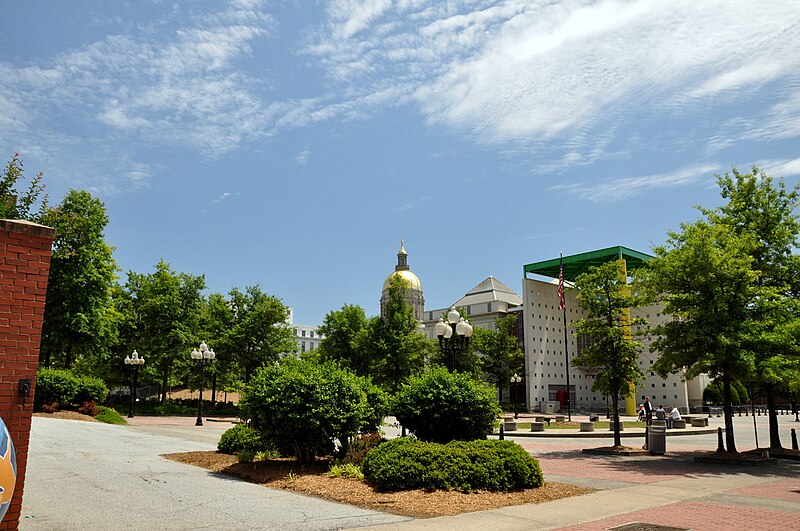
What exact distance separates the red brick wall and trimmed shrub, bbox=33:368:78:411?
93.0 feet

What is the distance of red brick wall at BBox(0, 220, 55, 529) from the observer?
6.20m

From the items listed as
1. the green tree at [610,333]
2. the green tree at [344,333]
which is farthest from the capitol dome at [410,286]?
the green tree at [610,333]

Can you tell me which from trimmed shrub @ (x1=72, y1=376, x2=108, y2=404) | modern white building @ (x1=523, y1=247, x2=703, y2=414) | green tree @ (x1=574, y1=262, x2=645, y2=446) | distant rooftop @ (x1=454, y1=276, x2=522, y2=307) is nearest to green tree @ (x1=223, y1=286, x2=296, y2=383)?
trimmed shrub @ (x1=72, y1=376, x2=108, y2=404)

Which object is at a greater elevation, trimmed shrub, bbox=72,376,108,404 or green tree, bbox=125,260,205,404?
green tree, bbox=125,260,205,404

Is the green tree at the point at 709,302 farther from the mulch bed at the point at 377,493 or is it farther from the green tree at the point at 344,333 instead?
the green tree at the point at 344,333

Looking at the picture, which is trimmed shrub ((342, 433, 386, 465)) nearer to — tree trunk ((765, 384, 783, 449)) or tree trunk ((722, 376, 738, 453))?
tree trunk ((722, 376, 738, 453))

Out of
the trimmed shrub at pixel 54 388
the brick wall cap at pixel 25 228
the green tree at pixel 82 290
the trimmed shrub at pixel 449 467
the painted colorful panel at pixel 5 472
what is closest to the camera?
the painted colorful panel at pixel 5 472

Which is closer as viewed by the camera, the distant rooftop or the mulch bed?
the mulch bed

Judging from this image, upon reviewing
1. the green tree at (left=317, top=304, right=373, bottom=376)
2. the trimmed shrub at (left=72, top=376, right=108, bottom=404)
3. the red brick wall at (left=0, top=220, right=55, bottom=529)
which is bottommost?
the trimmed shrub at (left=72, top=376, right=108, bottom=404)

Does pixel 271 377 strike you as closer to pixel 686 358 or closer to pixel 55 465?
pixel 55 465

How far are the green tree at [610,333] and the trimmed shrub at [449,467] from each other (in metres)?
11.3

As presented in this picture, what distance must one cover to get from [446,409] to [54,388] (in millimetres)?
25771

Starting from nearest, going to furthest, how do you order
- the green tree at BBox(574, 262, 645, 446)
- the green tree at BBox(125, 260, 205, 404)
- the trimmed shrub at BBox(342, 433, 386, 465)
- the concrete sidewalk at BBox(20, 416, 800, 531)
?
the concrete sidewalk at BBox(20, 416, 800, 531) < the trimmed shrub at BBox(342, 433, 386, 465) < the green tree at BBox(574, 262, 645, 446) < the green tree at BBox(125, 260, 205, 404)

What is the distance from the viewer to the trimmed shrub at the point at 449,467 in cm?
1125
